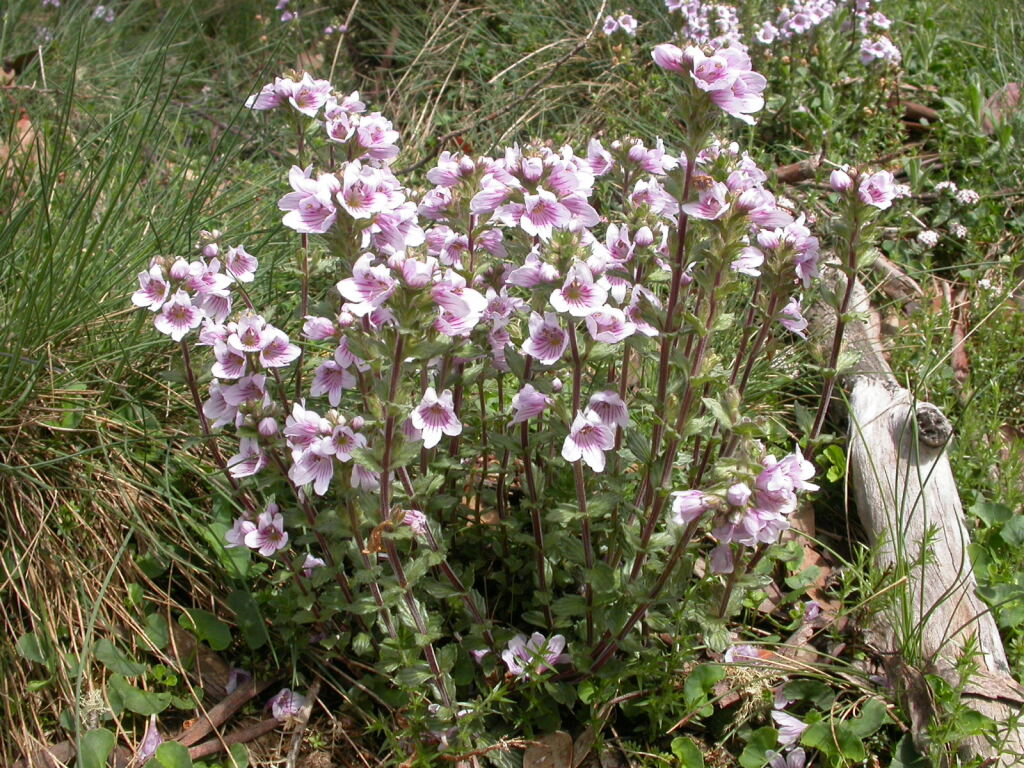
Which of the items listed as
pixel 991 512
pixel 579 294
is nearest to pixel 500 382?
pixel 579 294

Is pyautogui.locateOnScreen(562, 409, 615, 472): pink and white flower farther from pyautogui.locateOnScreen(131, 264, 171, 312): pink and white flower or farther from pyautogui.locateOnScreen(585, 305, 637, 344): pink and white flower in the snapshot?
pyautogui.locateOnScreen(131, 264, 171, 312): pink and white flower

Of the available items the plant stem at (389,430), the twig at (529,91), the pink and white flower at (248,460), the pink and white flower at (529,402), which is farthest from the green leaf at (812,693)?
the twig at (529,91)

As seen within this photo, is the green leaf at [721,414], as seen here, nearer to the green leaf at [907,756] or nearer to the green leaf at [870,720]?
the green leaf at [870,720]

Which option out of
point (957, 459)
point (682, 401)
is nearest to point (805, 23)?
point (957, 459)

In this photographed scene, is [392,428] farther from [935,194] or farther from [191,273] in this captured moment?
[935,194]

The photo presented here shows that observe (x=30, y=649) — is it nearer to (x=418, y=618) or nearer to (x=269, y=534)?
(x=269, y=534)
